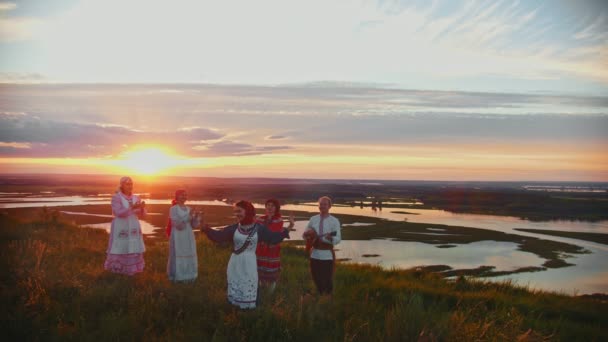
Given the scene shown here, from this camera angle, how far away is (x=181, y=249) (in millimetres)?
11867

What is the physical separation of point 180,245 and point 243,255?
3282 millimetres

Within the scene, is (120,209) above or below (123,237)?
above

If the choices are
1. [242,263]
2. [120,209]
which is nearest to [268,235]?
[242,263]

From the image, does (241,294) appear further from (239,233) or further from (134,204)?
(134,204)

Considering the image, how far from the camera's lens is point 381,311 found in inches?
384

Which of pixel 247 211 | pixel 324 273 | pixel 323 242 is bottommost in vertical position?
pixel 324 273

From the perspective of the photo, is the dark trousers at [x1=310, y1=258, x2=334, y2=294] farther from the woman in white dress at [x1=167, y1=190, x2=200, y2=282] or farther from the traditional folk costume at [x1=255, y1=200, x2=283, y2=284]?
the woman in white dress at [x1=167, y1=190, x2=200, y2=282]

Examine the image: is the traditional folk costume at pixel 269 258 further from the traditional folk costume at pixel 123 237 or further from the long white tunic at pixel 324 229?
the traditional folk costume at pixel 123 237

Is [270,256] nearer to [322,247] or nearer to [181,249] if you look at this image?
[322,247]

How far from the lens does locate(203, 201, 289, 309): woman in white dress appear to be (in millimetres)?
9125

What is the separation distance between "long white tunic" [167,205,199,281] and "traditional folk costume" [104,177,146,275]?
92 cm

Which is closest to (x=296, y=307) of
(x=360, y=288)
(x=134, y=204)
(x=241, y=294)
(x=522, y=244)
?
(x=241, y=294)

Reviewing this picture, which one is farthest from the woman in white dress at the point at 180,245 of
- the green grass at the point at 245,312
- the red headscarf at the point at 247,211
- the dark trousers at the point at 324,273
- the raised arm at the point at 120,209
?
the dark trousers at the point at 324,273

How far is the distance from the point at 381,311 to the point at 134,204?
6.39 m
